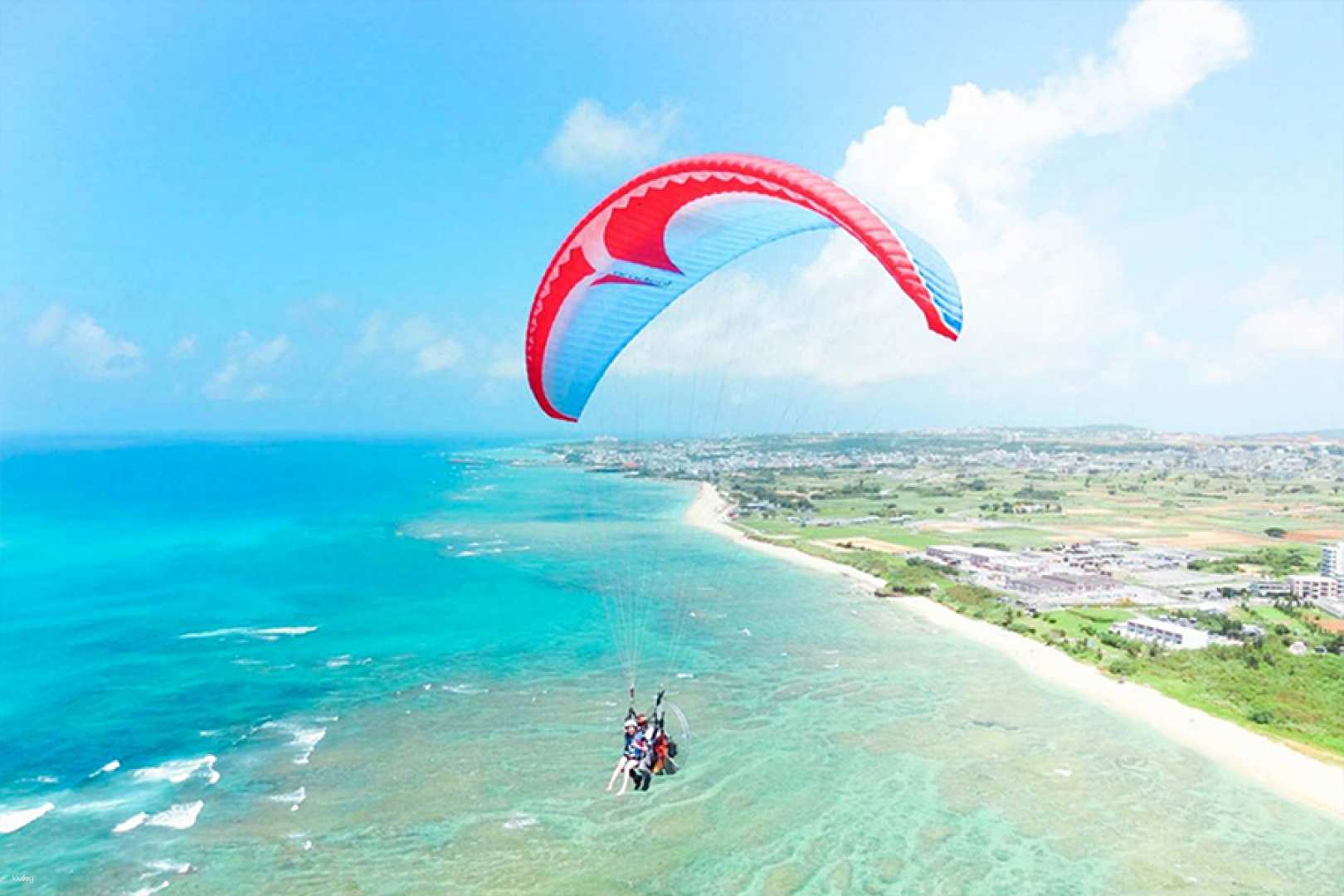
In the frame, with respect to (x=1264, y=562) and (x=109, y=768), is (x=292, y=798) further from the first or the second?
(x=1264, y=562)

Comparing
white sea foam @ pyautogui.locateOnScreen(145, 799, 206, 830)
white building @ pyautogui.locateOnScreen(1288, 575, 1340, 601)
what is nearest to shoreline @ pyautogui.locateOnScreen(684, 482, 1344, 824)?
white building @ pyautogui.locateOnScreen(1288, 575, 1340, 601)

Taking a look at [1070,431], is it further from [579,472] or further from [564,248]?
[564,248]

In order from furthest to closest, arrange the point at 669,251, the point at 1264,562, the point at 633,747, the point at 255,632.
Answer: the point at 1264,562 < the point at 255,632 < the point at 669,251 < the point at 633,747

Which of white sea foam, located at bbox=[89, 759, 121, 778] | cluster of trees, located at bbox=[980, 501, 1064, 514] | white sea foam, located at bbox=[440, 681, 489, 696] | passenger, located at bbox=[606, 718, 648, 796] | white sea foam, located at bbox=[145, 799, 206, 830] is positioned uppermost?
passenger, located at bbox=[606, 718, 648, 796]

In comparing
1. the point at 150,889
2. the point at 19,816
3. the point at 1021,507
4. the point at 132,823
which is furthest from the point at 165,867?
the point at 1021,507

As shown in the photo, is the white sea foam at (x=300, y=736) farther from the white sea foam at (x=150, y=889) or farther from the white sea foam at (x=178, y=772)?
the white sea foam at (x=150, y=889)

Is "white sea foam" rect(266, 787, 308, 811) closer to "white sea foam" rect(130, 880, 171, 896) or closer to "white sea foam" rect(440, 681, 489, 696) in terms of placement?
"white sea foam" rect(130, 880, 171, 896)
